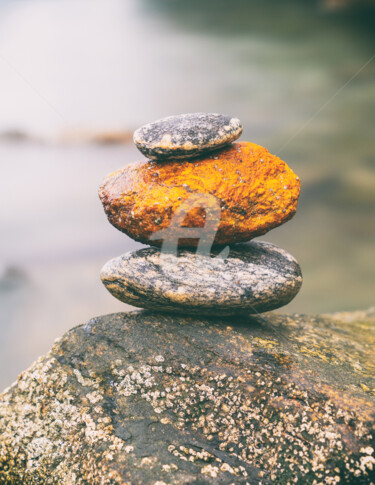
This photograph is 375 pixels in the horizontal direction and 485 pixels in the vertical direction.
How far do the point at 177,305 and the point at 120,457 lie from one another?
146 cm

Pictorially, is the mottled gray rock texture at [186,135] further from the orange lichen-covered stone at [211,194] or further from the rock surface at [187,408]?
the rock surface at [187,408]

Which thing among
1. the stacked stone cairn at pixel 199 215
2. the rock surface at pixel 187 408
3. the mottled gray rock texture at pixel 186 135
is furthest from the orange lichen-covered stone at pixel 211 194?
the rock surface at pixel 187 408

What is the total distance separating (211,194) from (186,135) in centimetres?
61

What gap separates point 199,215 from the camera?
443 cm

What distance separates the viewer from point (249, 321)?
501 cm

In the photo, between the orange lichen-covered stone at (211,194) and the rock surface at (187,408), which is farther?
the orange lichen-covered stone at (211,194)

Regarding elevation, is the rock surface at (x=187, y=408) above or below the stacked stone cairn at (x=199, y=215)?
below

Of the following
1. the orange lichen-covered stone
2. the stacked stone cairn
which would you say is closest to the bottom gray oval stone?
the stacked stone cairn

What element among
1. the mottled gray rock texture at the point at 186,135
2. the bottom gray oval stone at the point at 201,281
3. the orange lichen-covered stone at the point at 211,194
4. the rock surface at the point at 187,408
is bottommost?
the rock surface at the point at 187,408

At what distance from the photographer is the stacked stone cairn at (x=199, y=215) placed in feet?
14.6

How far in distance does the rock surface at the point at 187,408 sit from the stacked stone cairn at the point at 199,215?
0.42 m

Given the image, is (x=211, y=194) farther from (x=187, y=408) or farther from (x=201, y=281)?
(x=187, y=408)


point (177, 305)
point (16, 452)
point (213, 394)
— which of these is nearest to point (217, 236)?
point (177, 305)

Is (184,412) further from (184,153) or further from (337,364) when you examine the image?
(184,153)
